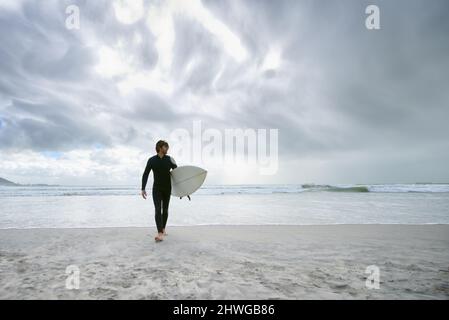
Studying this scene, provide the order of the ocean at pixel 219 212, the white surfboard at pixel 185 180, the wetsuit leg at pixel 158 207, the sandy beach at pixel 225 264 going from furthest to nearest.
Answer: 1. the ocean at pixel 219 212
2. the white surfboard at pixel 185 180
3. the wetsuit leg at pixel 158 207
4. the sandy beach at pixel 225 264

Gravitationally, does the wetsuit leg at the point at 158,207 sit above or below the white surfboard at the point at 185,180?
below

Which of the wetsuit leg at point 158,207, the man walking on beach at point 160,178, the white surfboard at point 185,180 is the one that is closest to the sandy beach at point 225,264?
the wetsuit leg at point 158,207

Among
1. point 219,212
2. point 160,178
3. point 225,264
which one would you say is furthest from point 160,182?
point 219,212

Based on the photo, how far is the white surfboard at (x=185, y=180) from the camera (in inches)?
225

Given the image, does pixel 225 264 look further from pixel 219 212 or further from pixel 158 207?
pixel 219 212

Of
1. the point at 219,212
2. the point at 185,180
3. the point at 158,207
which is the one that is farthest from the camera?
the point at 219,212

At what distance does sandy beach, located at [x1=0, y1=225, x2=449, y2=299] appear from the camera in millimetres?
2379

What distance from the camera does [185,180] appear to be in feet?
19.1

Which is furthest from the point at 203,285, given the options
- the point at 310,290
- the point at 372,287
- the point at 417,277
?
the point at 417,277

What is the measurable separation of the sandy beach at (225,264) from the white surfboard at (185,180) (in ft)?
3.08

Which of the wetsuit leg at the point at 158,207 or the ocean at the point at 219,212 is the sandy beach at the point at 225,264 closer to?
the wetsuit leg at the point at 158,207

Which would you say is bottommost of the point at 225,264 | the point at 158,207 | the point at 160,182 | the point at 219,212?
the point at 219,212

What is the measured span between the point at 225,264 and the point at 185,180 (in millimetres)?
2914
